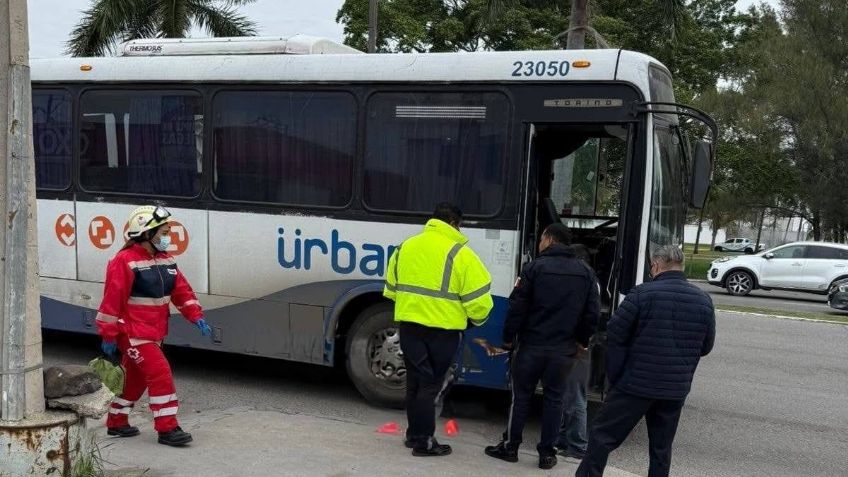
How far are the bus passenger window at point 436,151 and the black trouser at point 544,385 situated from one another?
1.64 metres

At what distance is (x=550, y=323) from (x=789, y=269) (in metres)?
18.3

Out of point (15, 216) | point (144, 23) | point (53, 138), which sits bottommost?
point (15, 216)

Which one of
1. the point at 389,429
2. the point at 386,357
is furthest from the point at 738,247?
the point at 389,429

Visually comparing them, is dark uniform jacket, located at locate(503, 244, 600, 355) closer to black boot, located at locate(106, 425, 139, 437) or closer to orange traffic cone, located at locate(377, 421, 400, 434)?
orange traffic cone, located at locate(377, 421, 400, 434)

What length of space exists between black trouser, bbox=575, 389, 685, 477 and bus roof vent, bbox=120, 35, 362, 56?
4537 millimetres

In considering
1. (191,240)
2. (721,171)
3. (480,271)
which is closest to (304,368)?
(191,240)

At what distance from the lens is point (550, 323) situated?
5.60m

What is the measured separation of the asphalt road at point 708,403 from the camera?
664 cm

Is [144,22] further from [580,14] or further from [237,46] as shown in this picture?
[237,46]

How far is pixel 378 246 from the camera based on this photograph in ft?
24.0

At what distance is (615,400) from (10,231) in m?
3.46

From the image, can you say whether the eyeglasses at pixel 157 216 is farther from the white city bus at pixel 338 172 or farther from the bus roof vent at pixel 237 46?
the bus roof vent at pixel 237 46

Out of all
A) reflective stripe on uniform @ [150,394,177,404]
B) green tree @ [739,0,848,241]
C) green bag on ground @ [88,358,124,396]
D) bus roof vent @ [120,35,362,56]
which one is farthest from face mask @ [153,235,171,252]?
green tree @ [739,0,848,241]

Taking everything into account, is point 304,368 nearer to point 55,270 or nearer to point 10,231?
point 55,270
